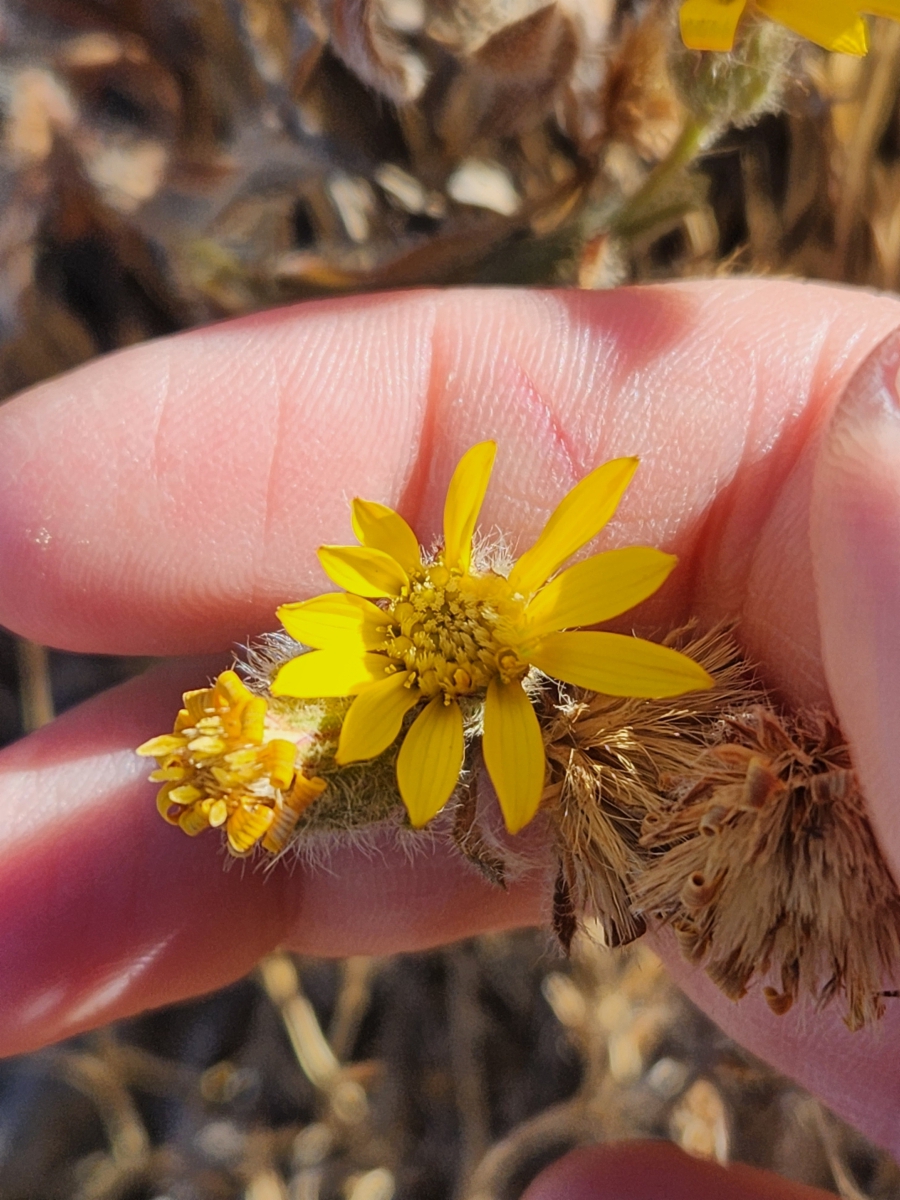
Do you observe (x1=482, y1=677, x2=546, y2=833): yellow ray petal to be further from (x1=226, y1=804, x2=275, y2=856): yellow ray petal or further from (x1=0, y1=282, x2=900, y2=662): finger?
(x1=0, y1=282, x2=900, y2=662): finger

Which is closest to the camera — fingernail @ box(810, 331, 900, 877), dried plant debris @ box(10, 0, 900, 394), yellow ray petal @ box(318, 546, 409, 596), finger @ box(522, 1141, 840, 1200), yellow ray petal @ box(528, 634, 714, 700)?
fingernail @ box(810, 331, 900, 877)

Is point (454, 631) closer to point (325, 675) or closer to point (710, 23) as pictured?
point (325, 675)

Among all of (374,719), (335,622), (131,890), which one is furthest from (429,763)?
(131,890)

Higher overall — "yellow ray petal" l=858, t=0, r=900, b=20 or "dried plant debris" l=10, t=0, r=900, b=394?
"yellow ray petal" l=858, t=0, r=900, b=20

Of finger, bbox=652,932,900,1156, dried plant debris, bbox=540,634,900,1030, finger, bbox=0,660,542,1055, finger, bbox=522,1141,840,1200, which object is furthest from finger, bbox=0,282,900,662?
finger, bbox=522,1141,840,1200

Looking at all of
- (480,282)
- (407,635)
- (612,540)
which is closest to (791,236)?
(480,282)

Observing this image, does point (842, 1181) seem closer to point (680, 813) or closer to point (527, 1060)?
point (527, 1060)

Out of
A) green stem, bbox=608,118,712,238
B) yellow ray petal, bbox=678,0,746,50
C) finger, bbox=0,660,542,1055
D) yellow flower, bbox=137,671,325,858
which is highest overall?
yellow ray petal, bbox=678,0,746,50

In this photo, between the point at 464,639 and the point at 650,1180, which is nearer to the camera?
the point at 464,639
